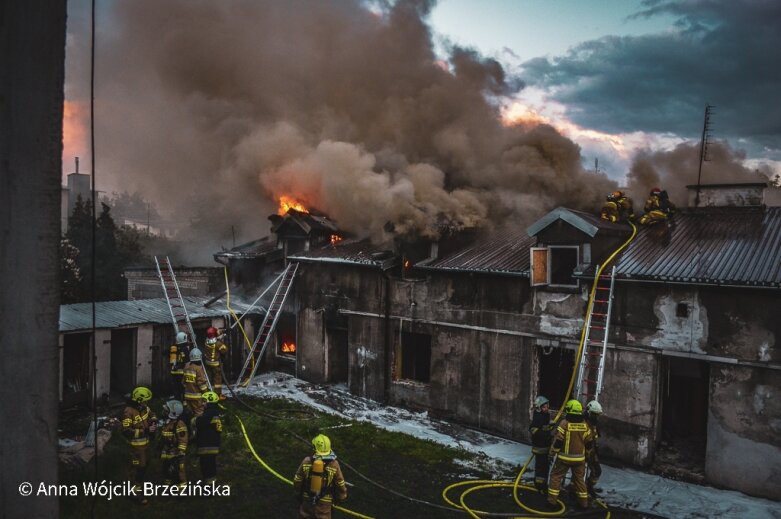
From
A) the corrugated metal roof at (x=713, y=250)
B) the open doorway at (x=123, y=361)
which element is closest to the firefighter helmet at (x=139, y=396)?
the open doorway at (x=123, y=361)

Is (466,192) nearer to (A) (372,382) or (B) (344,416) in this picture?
(A) (372,382)

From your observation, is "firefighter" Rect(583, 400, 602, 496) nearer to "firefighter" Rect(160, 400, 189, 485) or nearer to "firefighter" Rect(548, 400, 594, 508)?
"firefighter" Rect(548, 400, 594, 508)

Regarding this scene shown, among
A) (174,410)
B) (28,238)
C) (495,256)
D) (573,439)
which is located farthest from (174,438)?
(495,256)

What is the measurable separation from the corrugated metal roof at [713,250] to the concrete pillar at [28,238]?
11.2 metres

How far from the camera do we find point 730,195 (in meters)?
14.4

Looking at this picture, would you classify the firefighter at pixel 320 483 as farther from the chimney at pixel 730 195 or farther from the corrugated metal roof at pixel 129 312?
the chimney at pixel 730 195

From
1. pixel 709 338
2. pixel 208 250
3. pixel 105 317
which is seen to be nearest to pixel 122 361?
pixel 105 317

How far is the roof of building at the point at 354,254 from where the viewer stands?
1616 centimetres

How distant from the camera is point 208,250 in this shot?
37219 millimetres

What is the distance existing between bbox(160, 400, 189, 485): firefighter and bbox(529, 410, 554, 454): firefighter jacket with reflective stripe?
658 centimetres

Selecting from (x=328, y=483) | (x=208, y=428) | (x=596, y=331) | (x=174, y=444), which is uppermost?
(x=596, y=331)

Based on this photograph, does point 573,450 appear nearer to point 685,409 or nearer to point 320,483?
point 320,483

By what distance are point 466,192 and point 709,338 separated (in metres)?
8.50

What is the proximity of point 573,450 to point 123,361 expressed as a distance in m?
13.0
